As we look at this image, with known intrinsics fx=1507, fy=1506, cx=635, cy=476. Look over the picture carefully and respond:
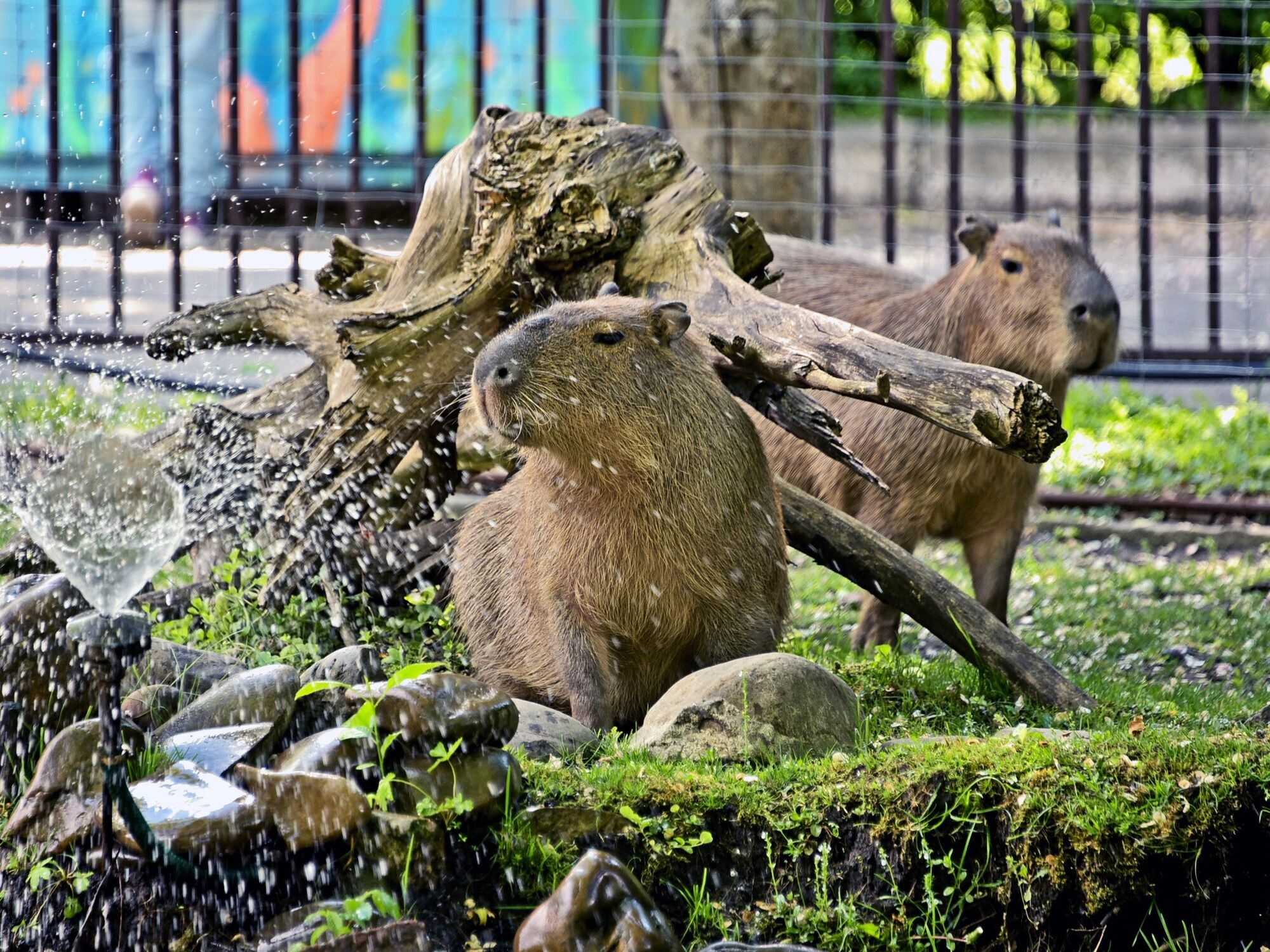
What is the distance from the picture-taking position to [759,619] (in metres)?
4.29

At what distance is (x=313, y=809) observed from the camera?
3230 millimetres

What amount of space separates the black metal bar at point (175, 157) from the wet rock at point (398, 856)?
21.1 feet

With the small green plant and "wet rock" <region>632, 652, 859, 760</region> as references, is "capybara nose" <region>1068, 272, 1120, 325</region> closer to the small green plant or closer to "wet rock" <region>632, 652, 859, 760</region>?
"wet rock" <region>632, 652, 859, 760</region>

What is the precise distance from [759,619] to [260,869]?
163cm

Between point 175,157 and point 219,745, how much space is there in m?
6.70

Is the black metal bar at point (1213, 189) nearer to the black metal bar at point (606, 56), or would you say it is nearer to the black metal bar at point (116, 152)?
the black metal bar at point (606, 56)

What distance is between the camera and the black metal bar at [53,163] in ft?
29.9

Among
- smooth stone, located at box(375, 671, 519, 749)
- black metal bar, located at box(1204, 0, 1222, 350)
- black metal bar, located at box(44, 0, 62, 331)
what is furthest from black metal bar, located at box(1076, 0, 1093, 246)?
smooth stone, located at box(375, 671, 519, 749)

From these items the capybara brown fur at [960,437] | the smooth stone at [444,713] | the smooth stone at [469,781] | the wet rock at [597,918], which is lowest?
the wet rock at [597,918]

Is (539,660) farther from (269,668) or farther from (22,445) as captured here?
(22,445)

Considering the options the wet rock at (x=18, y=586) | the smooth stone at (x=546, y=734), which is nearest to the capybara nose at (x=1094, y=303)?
the smooth stone at (x=546, y=734)

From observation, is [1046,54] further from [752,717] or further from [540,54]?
[752,717]

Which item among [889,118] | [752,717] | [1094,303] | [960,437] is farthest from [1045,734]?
[889,118]

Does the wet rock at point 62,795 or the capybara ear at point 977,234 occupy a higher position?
the capybara ear at point 977,234
